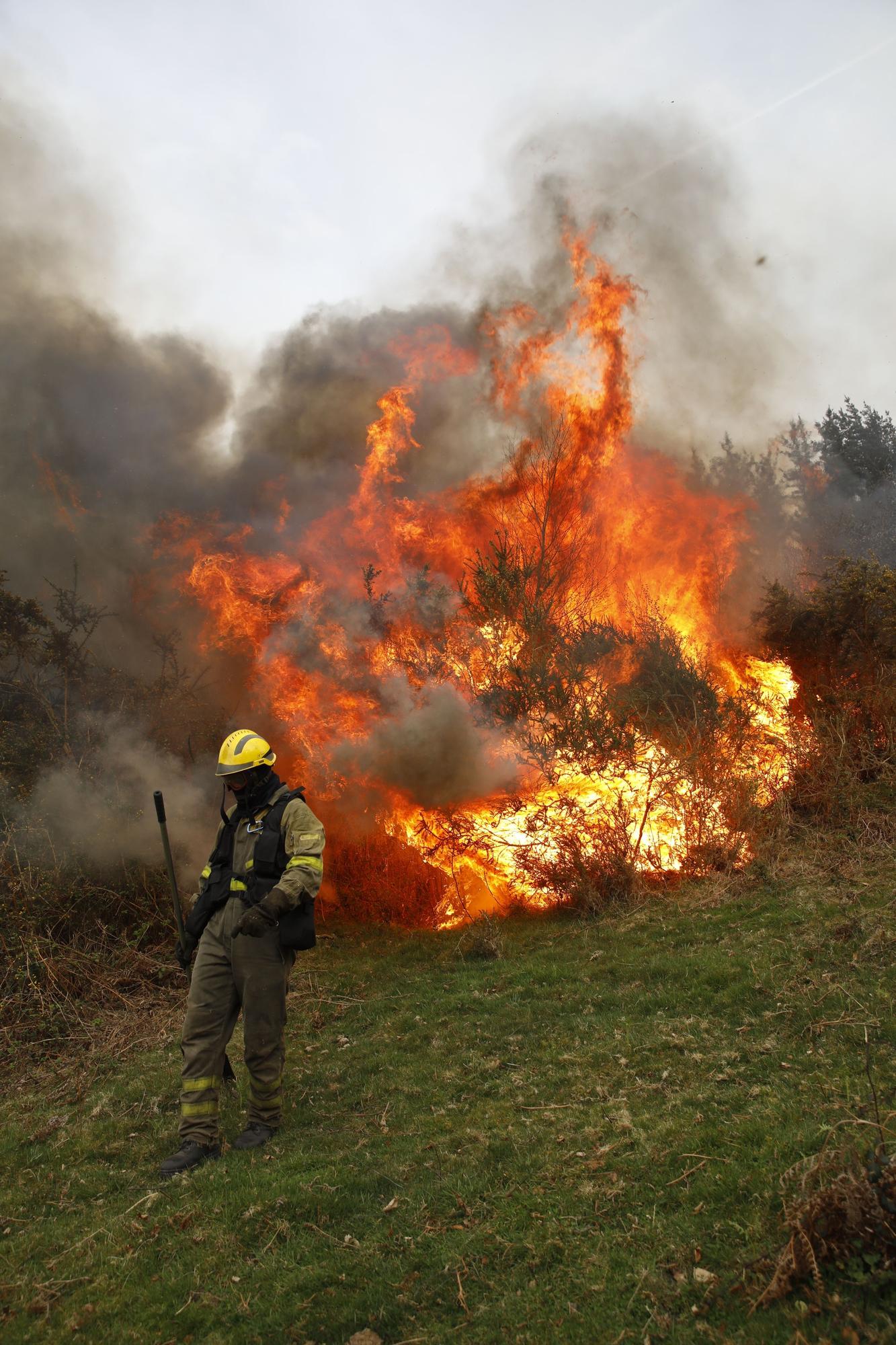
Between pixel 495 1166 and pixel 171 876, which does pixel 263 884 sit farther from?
pixel 495 1166

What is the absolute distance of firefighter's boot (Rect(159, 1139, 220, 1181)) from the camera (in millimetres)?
4840

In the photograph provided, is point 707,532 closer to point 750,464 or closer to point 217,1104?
point 750,464

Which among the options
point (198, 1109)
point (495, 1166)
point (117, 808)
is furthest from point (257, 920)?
point (117, 808)

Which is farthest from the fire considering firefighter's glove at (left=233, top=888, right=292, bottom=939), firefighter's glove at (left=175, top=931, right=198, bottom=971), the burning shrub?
firefighter's glove at (left=233, top=888, right=292, bottom=939)

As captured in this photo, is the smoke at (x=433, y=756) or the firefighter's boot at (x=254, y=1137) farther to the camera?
the smoke at (x=433, y=756)

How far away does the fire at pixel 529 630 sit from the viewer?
1171 cm

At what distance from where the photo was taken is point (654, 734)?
1298 centimetres

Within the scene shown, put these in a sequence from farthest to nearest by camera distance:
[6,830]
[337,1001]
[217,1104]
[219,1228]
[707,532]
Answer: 1. [707,532]
2. [6,830]
3. [337,1001]
4. [217,1104]
5. [219,1228]

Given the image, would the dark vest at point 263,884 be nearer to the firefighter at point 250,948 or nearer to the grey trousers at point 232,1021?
the firefighter at point 250,948

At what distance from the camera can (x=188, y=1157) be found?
489 centimetres

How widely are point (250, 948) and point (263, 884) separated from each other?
404mm

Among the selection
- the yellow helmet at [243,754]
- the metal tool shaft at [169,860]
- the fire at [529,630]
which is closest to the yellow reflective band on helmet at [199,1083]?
the metal tool shaft at [169,860]

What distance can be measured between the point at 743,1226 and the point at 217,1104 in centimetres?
323

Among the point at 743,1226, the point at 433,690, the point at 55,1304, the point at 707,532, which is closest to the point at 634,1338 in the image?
the point at 743,1226
